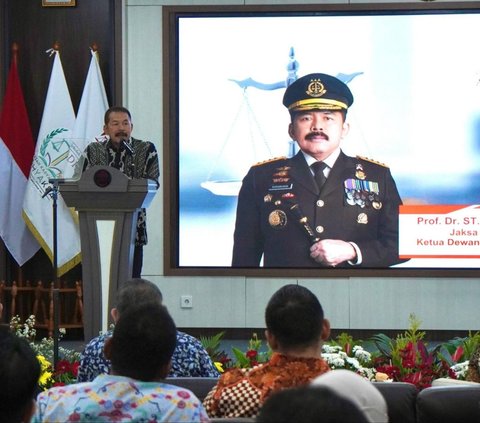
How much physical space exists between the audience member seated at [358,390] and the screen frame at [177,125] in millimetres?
6116

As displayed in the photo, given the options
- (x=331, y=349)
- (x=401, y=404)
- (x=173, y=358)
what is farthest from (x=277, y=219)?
(x=401, y=404)

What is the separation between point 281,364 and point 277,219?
5.52m

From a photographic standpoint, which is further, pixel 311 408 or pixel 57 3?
pixel 57 3

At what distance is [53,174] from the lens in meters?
7.91

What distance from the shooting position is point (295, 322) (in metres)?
2.55

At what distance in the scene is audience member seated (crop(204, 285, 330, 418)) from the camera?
2.48 meters

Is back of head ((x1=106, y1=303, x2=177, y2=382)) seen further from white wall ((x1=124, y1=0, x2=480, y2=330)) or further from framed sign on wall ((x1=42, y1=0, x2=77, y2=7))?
framed sign on wall ((x1=42, y1=0, x2=77, y2=7))

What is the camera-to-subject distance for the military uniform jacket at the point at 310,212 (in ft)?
26.1

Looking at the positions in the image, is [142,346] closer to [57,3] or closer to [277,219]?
[277,219]

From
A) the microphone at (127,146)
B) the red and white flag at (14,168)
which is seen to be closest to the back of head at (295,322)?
the microphone at (127,146)

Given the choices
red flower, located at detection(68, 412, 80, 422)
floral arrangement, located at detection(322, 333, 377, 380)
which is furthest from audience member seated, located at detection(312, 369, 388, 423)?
floral arrangement, located at detection(322, 333, 377, 380)

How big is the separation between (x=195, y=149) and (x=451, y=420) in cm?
553

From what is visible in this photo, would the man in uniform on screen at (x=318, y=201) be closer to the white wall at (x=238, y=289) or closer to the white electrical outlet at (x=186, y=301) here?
the white wall at (x=238, y=289)

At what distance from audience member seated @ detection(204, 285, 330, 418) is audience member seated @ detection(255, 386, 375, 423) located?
124 cm
